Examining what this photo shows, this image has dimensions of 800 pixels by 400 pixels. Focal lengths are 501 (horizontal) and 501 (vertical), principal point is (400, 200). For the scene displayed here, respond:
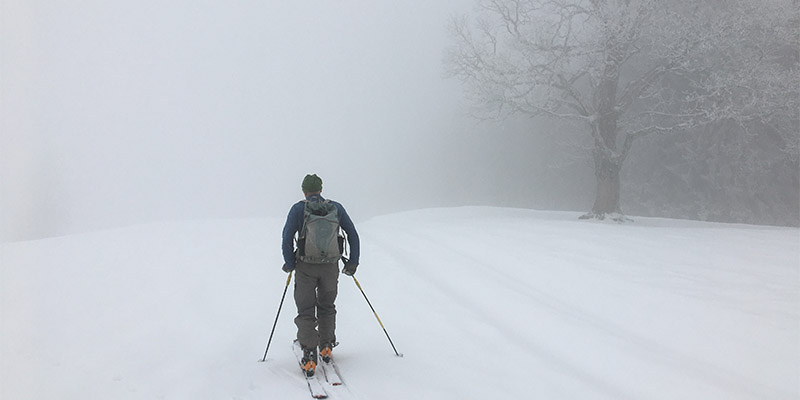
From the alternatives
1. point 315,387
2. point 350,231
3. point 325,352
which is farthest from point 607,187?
point 315,387

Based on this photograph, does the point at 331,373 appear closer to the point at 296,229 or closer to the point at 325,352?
the point at 325,352

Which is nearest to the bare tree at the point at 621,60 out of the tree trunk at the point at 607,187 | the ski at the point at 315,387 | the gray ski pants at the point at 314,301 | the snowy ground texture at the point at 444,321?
the tree trunk at the point at 607,187

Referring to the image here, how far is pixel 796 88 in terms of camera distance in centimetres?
1547

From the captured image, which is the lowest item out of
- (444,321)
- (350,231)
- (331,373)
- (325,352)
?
(444,321)

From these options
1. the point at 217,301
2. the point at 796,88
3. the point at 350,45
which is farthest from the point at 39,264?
the point at 350,45

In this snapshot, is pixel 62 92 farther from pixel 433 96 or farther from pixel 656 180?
pixel 656 180

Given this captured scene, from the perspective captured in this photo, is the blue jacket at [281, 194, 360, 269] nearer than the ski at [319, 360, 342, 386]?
No

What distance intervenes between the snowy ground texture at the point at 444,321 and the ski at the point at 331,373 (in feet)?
0.45

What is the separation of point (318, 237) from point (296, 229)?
0.36m

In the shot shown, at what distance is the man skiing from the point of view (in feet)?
17.2

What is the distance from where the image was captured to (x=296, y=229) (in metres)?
5.46

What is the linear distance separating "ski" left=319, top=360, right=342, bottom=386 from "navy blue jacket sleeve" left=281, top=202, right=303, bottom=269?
1129 millimetres

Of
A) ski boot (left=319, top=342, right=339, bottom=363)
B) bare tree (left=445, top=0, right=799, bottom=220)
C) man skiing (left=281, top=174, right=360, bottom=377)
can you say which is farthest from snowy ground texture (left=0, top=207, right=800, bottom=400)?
bare tree (left=445, top=0, right=799, bottom=220)

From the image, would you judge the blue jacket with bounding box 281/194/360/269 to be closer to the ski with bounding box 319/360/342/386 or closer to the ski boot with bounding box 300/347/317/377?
the ski boot with bounding box 300/347/317/377
